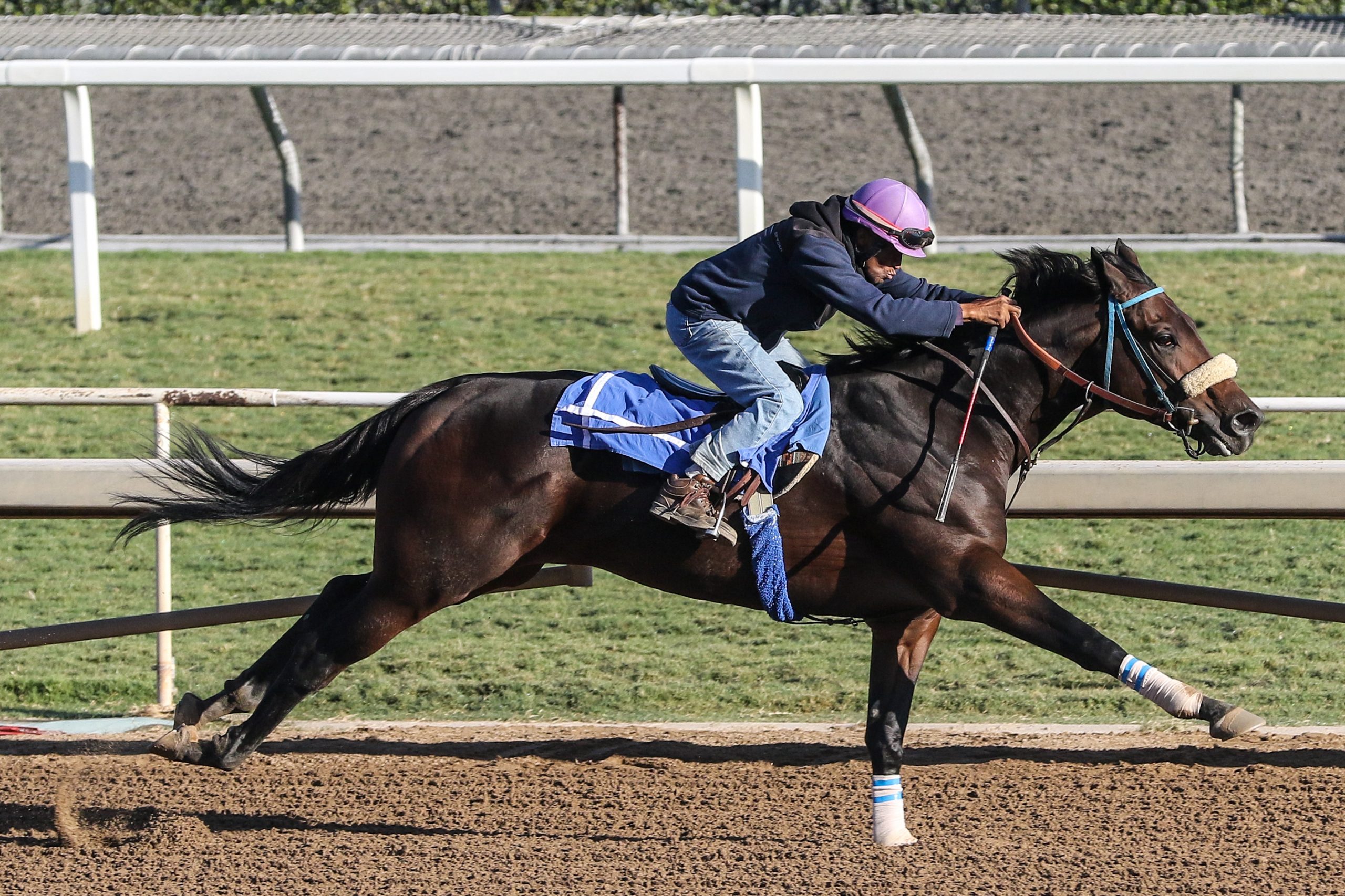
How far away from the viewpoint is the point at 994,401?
4.48 m

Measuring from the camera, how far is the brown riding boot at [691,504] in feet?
14.2

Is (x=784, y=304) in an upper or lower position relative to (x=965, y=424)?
upper

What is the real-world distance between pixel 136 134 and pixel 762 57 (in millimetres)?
8674

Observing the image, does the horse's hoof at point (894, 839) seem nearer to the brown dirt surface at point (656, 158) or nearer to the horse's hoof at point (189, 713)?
the horse's hoof at point (189, 713)

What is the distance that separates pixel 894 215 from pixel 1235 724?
166 cm

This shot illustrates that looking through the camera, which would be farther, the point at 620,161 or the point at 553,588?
the point at 620,161

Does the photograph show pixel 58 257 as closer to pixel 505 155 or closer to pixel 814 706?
pixel 505 155

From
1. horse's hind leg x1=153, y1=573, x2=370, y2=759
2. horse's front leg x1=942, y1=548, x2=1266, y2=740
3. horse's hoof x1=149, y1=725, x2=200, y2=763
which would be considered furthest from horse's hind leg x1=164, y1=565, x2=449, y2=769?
horse's front leg x1=942, y1=548, x2=1266, y2=740

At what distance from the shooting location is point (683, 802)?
4969 millimetres

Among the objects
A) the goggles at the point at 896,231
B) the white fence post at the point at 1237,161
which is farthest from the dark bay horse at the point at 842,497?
the white fence post at the point at 1237,161

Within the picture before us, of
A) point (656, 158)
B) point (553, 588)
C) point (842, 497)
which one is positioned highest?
point (656, 158)

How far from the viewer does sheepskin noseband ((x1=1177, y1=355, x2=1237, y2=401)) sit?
4.36 metres

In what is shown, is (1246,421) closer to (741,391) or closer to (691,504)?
(741,391)

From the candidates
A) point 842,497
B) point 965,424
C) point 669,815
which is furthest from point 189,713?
point 965,424
